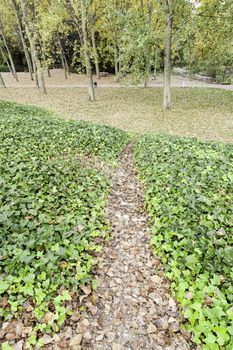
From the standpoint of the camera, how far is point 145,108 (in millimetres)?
16188

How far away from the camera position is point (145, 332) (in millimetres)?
2953

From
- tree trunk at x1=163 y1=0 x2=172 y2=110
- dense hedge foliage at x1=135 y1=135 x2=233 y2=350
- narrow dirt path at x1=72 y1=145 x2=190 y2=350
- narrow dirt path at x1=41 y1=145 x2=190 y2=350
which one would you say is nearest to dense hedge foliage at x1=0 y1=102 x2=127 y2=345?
narrow dirt path at x1=41 y1=145 x2=190 y2=350

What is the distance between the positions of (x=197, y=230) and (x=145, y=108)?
13.2 metres

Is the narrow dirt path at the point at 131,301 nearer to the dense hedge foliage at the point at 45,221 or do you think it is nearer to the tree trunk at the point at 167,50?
the dense hedge foliage at the point at 45,221

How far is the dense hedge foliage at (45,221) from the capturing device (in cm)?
312

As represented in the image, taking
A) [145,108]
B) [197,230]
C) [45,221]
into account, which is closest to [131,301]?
[197,230]

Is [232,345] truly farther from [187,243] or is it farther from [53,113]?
[53,113]

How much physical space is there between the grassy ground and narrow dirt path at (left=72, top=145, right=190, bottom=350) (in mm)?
8039

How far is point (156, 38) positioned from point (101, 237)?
42.6ft

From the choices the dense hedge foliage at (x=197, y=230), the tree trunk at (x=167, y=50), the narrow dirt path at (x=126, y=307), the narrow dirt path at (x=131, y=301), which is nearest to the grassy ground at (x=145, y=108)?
the tree trunk at (x=167, y=50)

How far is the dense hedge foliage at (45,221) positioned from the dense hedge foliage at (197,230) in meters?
1.20

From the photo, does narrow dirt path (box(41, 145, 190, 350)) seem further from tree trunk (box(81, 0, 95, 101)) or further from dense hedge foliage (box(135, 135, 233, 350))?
tree trunk (box(81, 0, 95, 101))

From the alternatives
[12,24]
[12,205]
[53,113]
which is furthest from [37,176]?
[12,24]

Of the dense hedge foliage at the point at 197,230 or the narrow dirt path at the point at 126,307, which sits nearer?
the narrow dirt path at the point at 126,307
